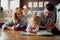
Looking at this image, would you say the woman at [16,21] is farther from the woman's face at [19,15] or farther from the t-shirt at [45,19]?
the t-shirt at [45,19]

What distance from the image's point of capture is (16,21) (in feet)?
5.90

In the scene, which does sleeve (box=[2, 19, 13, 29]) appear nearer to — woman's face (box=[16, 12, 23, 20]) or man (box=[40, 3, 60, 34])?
woman's face (box=[16, 12, 23, 20])

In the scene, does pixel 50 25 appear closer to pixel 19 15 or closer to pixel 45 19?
pixel 45 19

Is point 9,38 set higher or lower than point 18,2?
lower

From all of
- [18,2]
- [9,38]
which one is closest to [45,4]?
[18,2]

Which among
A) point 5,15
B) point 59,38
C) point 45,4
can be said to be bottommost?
point 59,38

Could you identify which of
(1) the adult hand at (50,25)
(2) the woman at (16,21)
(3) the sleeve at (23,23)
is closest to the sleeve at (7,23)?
(2) the woman at (16,21)

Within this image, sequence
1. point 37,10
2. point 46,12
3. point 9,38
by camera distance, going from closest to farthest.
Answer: point 9,38, point 46,12, point 37,10

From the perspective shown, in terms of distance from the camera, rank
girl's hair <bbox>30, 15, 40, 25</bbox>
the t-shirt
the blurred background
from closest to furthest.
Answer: girl's hair <bbox>30, 15, 40, 25</bbox> → the t-shirt → the blurred background

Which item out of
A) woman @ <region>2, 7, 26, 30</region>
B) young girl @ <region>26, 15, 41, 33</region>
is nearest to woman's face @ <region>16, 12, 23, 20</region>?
woman @ <region>2, 7, 26, 30</region>

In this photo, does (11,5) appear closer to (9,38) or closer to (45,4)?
(45,4)

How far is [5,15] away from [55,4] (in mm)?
528

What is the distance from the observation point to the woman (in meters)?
1.77

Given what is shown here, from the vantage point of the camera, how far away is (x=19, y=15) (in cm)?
177
